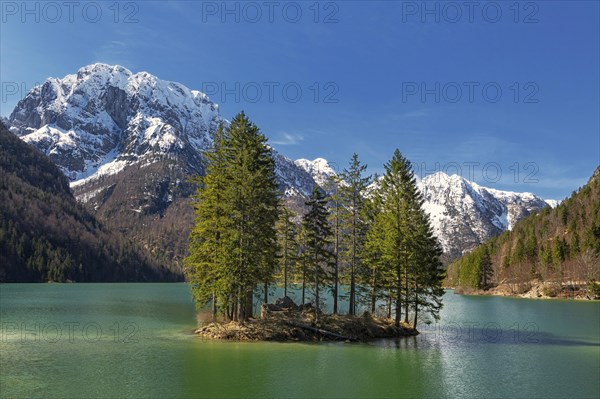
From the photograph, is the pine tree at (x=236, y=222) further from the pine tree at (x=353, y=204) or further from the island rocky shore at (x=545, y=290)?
the island rocky shore at (x=545, y=290)

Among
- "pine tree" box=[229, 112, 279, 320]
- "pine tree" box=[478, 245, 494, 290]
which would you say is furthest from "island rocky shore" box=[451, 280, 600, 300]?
"pine tree" box=[229, 112, 279, 320]

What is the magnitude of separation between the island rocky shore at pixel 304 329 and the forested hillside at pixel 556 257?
113m

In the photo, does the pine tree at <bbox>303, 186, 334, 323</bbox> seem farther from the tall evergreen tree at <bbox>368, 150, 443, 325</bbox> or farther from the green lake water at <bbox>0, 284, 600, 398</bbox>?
the green lake water at <bbox>0, 284, 600, 398</bbox>

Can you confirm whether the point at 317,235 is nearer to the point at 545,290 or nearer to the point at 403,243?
the point at 403,243

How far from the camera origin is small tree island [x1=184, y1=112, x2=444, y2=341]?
156ft

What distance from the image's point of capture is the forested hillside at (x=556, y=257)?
152125mm

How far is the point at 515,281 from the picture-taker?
568 feet

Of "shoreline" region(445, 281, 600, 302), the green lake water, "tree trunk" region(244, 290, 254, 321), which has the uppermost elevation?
"tree trunk" region(244, 290, 254, 321)

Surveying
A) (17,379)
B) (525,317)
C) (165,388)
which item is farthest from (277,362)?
(525,317)

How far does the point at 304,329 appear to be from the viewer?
4881 centimetres

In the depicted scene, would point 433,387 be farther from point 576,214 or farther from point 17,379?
point 576,214

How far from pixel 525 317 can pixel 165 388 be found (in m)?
75.9

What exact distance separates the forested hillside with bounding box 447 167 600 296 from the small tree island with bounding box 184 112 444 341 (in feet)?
362

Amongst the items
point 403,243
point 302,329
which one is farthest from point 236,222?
point 403,243
